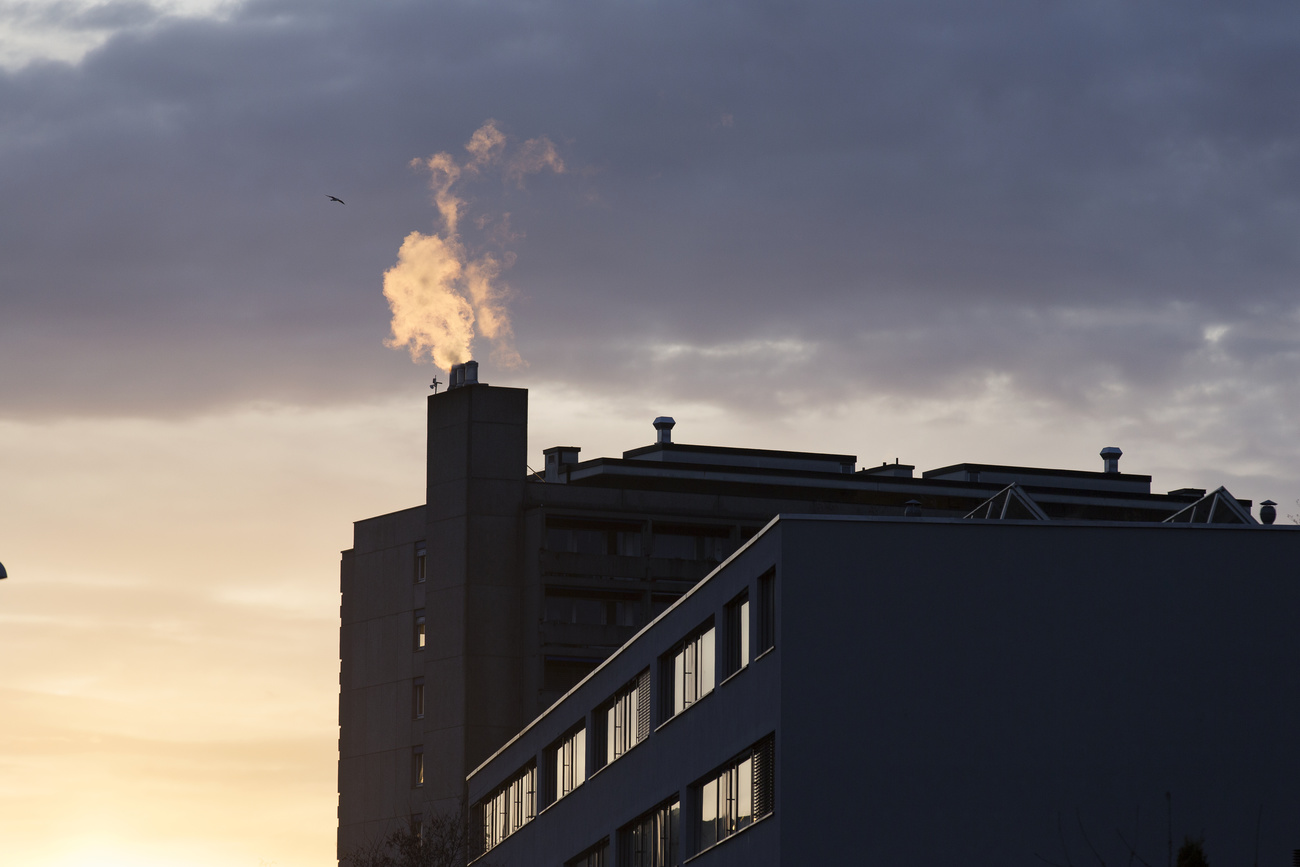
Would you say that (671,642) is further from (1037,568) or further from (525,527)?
(525,527)

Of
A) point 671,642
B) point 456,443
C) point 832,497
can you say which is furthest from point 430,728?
point 671,642

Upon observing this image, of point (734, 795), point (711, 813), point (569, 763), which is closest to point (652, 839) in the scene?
point (711, 813)

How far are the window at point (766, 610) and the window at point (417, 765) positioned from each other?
160 ft

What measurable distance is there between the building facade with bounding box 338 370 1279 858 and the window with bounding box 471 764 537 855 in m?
4.13

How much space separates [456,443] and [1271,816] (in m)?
52.8

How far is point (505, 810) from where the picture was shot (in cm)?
7475

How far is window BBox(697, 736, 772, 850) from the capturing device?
41875mm

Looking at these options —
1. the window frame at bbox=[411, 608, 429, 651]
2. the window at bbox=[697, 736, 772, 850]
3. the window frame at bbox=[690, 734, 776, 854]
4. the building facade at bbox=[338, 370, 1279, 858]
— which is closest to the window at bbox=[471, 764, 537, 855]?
the building facade at bbox=[338, 370, 1279, 858]

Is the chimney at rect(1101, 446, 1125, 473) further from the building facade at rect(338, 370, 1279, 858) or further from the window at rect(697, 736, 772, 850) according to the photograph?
the window at rect(697, 736, 772, 850)

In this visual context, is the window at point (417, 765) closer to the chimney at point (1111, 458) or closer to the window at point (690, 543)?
the window at point (690, 543)

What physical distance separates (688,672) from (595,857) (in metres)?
12.1

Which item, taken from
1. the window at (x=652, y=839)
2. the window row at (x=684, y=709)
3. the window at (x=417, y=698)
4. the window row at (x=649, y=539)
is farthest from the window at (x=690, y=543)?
the window at (x=652, y=839)

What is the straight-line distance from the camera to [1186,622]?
41.3 meters

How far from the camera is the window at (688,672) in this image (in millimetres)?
48250
